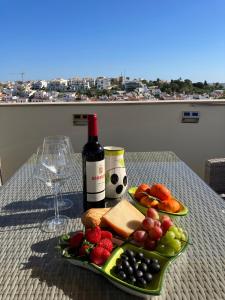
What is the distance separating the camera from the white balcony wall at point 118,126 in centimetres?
311

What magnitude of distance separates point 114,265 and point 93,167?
0.37 meters

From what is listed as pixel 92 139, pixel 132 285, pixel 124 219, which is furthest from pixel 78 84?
pixel 132 285

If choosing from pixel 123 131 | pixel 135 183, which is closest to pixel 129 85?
pixel 123 131

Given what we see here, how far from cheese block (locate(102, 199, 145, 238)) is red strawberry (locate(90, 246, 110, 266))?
5.3 inches

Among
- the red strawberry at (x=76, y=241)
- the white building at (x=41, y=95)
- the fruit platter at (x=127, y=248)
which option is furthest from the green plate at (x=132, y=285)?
the white building at (x=41, y=95)

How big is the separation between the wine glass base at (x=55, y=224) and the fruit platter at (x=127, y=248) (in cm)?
12

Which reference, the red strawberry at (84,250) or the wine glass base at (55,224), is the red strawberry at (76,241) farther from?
the wine glass base at (55,224)

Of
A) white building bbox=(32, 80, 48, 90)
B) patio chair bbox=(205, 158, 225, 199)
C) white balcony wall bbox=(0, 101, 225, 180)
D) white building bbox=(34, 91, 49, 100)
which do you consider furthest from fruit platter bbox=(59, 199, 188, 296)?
white building bbox=(32, 80, 48, 90)

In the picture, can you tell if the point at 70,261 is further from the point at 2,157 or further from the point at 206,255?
the point at 2,157

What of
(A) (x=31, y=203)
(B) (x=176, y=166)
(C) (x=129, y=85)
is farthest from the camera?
(C) (x=129, y=85)

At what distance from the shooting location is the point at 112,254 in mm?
725

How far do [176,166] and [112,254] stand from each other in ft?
3.46

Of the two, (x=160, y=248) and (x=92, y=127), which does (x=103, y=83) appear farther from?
(x=160, y=248)

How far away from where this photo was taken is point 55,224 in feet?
3.28
